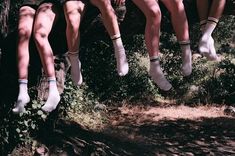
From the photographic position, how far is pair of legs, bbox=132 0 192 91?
180 inches

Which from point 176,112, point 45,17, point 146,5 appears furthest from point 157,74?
point 176,112

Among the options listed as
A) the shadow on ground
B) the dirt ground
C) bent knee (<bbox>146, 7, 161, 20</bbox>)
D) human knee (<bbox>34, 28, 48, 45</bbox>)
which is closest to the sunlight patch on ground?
the dirt ground

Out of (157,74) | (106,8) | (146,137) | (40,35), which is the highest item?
(106,8)

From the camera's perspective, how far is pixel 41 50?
14.9 ft

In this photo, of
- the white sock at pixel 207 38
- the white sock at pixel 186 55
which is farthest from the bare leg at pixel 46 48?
the white sock at pixel 207 38

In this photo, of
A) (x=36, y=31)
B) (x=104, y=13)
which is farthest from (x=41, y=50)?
(x=104, y=13)

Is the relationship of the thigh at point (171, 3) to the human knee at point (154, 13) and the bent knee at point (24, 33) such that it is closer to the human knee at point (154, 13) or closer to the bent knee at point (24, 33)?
the human knee at point (154, 13)

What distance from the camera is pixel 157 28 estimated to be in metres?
4.61

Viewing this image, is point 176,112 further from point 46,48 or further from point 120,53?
point 46,48

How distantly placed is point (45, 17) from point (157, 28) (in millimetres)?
1062

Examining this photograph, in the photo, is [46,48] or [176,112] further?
[176,112]

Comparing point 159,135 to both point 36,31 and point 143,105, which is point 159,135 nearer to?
point 143,105

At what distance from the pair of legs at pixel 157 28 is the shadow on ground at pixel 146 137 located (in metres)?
3.93

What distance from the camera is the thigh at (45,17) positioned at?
180 inches
